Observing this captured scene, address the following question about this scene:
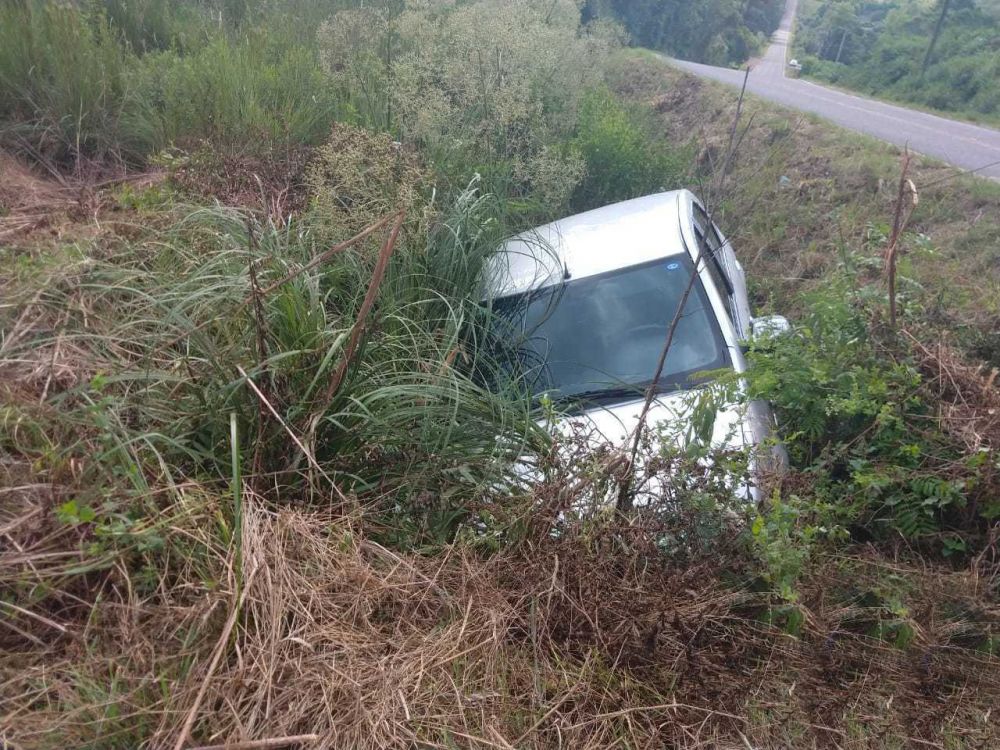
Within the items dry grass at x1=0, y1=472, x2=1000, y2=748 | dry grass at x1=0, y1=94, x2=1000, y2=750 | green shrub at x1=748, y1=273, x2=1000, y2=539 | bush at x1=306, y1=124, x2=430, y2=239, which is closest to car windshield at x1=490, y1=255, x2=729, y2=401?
green shrub at x1=748, y1=273, x2=1000, y2=539

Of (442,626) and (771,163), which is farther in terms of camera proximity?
(771,163)

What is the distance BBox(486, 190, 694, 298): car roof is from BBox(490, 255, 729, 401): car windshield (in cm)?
7

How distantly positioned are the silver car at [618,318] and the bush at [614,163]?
8.22ft

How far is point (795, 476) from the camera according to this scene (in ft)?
9.73

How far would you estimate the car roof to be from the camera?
4391 millimetres

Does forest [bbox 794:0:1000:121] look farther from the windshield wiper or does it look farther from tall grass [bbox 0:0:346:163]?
the windshield wiper

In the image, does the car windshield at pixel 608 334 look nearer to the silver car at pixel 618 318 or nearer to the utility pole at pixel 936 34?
the silver car at pixel 618 318

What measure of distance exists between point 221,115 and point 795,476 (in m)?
4.99

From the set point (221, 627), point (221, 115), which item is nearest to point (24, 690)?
point (221, 627)

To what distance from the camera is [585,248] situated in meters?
4.62

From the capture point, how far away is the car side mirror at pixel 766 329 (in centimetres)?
368

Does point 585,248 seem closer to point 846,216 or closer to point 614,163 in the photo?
point 614,163

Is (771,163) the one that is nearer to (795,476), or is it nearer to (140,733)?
(795,476)

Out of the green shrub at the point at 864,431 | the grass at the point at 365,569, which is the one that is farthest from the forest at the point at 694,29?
the grass at the point at 365,569
